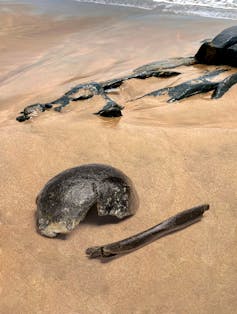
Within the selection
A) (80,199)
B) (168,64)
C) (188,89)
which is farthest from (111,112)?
(168,64)

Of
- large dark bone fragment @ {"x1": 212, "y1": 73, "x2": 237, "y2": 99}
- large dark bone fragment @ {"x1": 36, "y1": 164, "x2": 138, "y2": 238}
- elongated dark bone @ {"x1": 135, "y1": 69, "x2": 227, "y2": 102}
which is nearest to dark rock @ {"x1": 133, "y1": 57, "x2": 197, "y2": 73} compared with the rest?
elongated dark bone @ {"x1": 135, "y1": 69, "x2": 227, "y2": 102}

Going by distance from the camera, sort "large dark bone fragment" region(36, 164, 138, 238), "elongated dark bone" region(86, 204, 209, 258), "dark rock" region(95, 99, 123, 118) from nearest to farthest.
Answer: "elongated dark bone" region(86, 204, 209, 258) → "large dark bone fragment" region(36, 164, 138, 238) → "dark rock" region(95, 99, 123, 118)

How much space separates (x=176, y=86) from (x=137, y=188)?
2.06 meters

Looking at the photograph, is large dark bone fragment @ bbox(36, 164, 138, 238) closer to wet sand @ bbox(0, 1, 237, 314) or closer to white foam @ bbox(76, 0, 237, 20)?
wet sand @ bbox(0, 1, 237, 314)

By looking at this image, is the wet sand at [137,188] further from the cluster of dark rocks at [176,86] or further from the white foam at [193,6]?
the white foam at [193,6]

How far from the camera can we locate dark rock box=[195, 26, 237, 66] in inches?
213

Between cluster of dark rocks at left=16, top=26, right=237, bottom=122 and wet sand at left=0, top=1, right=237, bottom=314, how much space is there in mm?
104

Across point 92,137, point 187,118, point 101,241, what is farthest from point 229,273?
point 187,118

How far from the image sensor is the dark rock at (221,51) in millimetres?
5410

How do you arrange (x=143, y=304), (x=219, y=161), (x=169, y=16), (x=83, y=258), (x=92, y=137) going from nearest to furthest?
1. (x=143, y=304)
2. (x=83, y=258)
3. (x=219, y=161)
4. (x=92, y=137)
5. (x=169, y=16)

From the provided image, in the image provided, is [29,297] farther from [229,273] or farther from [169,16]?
[169,16]

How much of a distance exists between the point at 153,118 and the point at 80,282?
220 cm

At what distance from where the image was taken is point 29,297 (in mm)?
2305

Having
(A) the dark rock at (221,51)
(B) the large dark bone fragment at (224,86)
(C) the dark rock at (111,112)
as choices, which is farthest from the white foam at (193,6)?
(C) the dark rock at (111,112)
